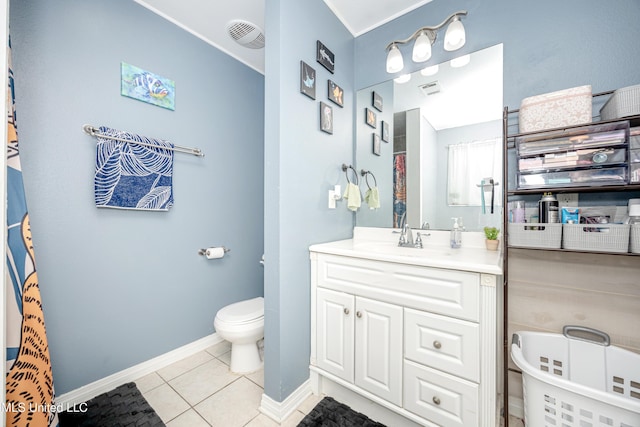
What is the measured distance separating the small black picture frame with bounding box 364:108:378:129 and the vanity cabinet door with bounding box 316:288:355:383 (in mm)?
1299

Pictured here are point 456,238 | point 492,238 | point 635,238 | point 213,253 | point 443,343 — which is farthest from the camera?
point 213,253

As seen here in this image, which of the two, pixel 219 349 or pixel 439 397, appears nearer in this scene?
pixel 439 397

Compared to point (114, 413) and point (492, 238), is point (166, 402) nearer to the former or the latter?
point (114, 413)

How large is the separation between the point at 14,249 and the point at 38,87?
888mm

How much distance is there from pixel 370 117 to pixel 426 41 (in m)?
0.58

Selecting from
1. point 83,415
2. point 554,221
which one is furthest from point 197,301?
point 554,221

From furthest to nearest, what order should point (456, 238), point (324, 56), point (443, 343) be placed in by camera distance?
point (324, 56) → point (456, 238) → point (443, 343)

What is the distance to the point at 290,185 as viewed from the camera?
4.52 ft

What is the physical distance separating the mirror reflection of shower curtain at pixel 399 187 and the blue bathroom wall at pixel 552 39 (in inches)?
25.8

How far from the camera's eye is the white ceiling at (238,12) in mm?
1670

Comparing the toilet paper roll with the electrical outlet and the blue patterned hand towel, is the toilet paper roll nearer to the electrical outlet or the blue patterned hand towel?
the blue patterned hand towel

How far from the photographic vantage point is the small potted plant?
1396 millimetres

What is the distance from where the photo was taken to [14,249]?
1.00 m

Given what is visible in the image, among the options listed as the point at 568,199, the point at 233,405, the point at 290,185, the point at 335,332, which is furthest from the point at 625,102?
the point at 233,405
